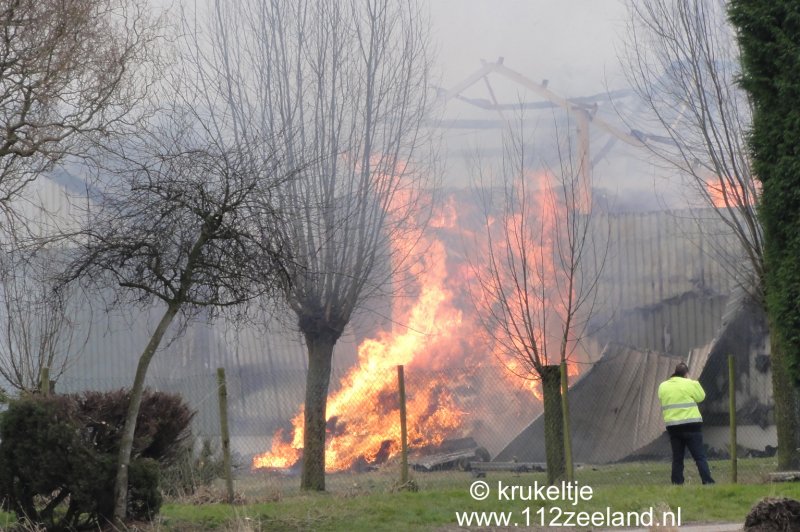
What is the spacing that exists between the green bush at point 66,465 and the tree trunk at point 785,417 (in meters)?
8.94

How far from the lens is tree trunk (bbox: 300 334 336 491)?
527 inches

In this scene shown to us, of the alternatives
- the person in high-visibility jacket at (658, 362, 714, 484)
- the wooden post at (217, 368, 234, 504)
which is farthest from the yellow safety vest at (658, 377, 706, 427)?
the wooden post at (217, 368, 234, 504)

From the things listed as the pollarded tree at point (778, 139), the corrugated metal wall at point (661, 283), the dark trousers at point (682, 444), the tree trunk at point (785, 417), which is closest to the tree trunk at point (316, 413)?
the dark trousers at point (682, 444)

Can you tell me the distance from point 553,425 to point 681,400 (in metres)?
1.64

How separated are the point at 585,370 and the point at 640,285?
214 centimetres

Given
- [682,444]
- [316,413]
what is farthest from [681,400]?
[316,413]

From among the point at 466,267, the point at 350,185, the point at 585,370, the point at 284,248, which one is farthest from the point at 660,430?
the point at 284,248

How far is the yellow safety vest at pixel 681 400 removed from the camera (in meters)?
12.6

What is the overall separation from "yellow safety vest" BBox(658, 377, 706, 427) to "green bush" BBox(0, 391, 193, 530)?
21.9 ft

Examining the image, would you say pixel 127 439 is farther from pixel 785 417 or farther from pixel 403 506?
pixel 785 417

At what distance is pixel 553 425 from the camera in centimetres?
1288

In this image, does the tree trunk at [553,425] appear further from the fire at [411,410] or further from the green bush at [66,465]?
the green bush at [66,465]

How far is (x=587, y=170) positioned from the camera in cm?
2147

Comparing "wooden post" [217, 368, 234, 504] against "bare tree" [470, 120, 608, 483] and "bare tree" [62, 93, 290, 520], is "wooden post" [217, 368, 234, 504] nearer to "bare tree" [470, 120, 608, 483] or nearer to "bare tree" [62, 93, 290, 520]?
"bare tree" [62, 93, 290, 520]
